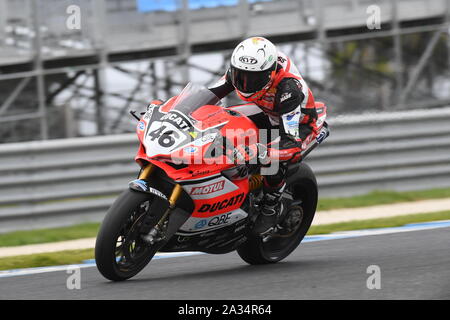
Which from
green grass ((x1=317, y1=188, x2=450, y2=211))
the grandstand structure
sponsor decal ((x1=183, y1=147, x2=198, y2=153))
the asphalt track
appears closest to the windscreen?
sponsor decal ((x1=183, y1=147, x2=198, y2=153))

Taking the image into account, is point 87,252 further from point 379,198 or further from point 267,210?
point 379,198

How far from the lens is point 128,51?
495 inches

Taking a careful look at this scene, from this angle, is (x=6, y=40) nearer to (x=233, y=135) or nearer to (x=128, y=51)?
(x=128, y=51)

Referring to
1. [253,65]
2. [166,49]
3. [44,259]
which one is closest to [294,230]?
[253,65]

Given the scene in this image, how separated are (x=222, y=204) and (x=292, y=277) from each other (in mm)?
689

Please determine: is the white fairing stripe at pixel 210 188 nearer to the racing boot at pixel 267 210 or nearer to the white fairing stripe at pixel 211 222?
the white fairing stripe at pixel 211 222

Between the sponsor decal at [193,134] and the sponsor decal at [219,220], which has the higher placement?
the sponsor decal at [193,134]

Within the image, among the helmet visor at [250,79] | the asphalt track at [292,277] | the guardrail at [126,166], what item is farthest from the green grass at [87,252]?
the helmet visor at [250,79]

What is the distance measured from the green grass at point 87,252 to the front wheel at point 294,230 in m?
1.27

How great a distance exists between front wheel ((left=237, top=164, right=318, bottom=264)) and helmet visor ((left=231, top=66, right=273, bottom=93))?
952 mm

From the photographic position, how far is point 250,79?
598 cm

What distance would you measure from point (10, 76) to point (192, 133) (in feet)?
20.0

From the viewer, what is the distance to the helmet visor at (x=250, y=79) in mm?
5951

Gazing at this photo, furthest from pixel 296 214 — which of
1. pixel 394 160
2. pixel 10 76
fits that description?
pixel 10 76
